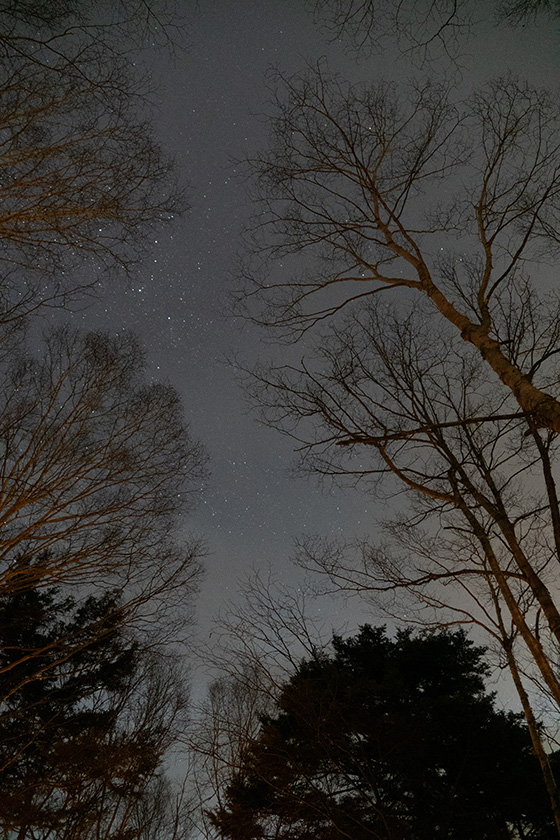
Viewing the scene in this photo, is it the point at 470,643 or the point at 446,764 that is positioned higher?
the point at 470,643

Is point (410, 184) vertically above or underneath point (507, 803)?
above

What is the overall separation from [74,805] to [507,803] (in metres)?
8.25

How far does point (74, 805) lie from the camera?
8.23 m

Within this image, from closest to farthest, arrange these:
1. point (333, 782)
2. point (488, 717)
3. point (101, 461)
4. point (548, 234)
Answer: point (548, 234) → point (101, 461) → point (333, 782) → point (488, 717)

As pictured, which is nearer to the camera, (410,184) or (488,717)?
(410,184)

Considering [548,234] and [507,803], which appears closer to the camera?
[548,234]

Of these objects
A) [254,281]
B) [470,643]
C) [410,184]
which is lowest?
[470,643]

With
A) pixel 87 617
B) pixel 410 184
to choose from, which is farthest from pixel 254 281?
pixel 87 617

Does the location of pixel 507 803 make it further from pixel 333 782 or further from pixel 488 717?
pixel 333 782

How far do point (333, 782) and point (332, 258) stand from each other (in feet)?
23.5

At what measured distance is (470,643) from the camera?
36.5ft

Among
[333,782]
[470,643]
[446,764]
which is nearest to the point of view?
[333,782]

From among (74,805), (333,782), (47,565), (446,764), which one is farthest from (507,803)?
(47,565)

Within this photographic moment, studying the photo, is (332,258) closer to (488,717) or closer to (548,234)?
(548,234)
